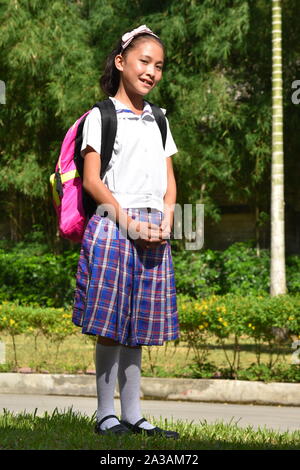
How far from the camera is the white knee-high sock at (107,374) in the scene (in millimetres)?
4695

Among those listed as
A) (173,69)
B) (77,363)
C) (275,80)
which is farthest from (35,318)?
(173,69)

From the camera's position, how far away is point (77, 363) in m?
9.62

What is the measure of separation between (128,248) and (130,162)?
474 mm

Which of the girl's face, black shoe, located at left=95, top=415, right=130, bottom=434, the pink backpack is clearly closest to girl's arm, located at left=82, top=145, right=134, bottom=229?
the pink backpack

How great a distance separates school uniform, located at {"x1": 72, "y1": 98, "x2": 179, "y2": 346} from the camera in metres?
4.62

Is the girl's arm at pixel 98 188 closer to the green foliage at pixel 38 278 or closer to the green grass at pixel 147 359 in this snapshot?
the green grass at pixel 147 359

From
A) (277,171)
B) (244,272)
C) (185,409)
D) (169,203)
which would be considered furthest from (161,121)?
(244,272)

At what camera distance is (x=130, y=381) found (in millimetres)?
4805

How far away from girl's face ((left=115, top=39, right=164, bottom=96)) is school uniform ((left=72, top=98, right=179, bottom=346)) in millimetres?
151

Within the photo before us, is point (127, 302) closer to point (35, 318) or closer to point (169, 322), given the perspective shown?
point (169, 322)

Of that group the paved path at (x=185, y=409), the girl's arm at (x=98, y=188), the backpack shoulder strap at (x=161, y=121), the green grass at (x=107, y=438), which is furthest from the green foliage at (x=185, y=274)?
the girl's arm at (x=98, y=188)

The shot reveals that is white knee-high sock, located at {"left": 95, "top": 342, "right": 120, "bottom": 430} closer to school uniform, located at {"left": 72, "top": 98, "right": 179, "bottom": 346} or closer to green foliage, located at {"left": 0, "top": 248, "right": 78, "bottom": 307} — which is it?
school uniform, located at {"left": 72, "top": 98, "right": 179, "bottom": 346}

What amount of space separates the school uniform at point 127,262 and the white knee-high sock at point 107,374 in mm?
114

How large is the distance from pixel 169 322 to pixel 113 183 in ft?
2.70
